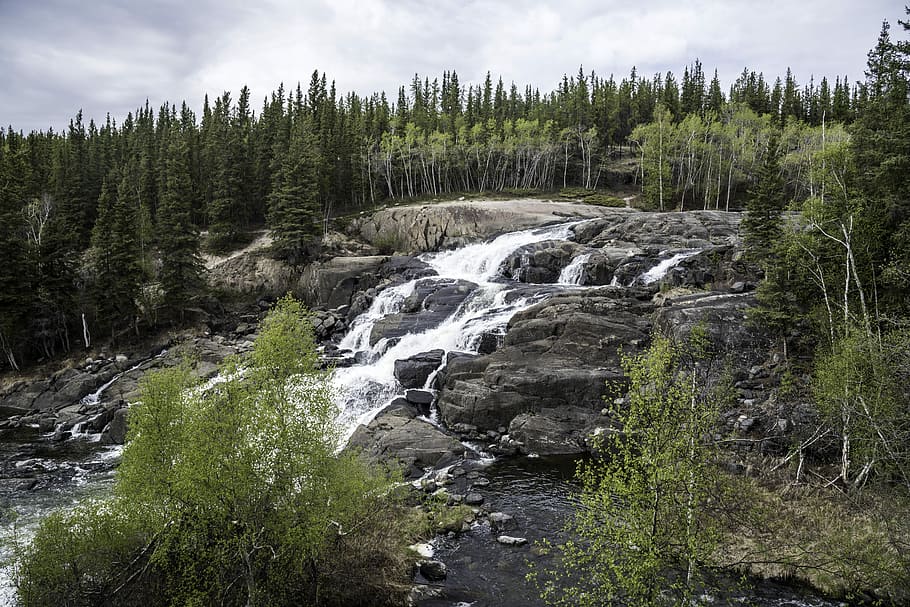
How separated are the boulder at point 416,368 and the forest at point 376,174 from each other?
658 inches

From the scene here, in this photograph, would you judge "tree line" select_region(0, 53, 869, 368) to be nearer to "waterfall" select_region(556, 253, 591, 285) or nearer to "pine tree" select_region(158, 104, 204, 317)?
"pine tree" select_region(158, 104, 204, 317)

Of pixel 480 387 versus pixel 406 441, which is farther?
pixel 480 387

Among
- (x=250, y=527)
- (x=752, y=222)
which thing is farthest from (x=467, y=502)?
(x=752, y=222)

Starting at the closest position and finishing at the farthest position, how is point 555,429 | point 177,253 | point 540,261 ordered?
point 555,429, point 540,261, point 177,253

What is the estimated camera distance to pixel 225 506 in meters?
11.3

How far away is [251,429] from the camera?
38.2ft

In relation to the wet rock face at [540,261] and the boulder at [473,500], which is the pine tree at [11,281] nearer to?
the wet rock face at [540,261]

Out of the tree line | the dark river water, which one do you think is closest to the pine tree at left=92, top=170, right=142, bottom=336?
the tree line

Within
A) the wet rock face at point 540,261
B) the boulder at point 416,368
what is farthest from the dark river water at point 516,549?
the wet rock face at point 540,261

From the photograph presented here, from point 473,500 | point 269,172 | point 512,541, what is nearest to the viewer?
point 512,541

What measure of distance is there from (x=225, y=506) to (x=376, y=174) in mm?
70819

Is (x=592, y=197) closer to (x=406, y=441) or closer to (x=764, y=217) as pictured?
(x=764, y=217)

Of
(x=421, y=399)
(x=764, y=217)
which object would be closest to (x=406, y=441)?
(x=421, y=399)

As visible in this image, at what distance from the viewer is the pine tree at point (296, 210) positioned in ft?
171
